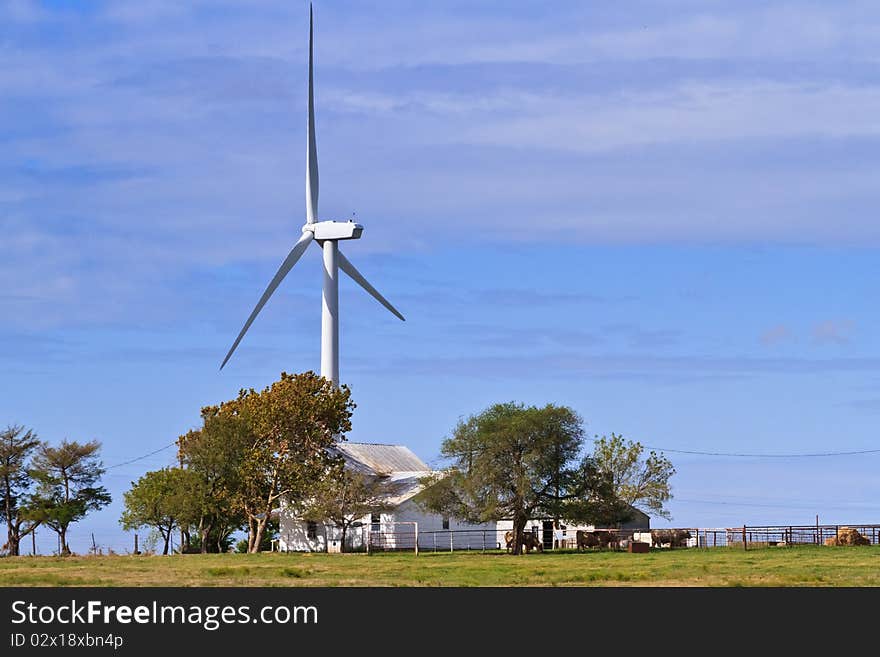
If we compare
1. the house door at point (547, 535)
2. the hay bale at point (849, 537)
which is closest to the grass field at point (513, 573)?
the hay bale at point (849, 537)

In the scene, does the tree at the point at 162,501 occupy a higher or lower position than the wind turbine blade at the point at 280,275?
lower

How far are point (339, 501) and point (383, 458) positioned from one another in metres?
18.5

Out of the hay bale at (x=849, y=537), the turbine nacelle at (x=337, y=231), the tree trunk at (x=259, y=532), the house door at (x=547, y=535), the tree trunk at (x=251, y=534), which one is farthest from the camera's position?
the turbine nacelle at (x=337, y=231)

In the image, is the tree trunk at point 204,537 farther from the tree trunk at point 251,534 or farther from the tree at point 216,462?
→ the tree trunk at point 251,534

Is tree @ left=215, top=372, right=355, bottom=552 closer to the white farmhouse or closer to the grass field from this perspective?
the white farmhouse

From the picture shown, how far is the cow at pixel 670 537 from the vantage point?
83150 millimetres

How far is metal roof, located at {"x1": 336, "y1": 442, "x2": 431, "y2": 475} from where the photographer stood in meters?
107

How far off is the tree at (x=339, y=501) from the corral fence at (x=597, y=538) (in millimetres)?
1607

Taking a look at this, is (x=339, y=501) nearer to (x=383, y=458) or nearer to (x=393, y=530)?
(x=393, y=530)

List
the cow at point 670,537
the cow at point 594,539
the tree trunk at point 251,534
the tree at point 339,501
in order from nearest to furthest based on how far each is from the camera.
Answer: the cow at point 670,537 < the cow at point 594,539 < the tree at point 339,501 < the tree trunk at point 251,534

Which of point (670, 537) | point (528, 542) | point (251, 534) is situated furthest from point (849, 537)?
point (251, 534)

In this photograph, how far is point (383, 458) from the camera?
111062mm
